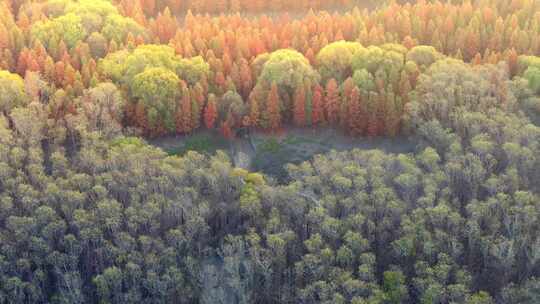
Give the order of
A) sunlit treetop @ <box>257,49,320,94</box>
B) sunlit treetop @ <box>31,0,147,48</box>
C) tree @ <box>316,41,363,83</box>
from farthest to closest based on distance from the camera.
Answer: sunlit treetop @ <box>31,0,147,48</box> < tree @ <box>316,41,363,83</box> < sunlit treetop @ <box>257,49,320,94</box>

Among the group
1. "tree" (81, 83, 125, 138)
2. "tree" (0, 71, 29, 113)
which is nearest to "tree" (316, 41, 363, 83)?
"tree" (81, 83, 125, 138)

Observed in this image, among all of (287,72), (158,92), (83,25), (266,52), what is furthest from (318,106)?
(83,25)

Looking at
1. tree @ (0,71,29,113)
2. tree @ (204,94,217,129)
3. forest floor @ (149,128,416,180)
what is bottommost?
forest floor @ (149,128,416,180)

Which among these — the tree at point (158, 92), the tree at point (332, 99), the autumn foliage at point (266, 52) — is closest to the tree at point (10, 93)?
the autumn foliage at point (266, 52)

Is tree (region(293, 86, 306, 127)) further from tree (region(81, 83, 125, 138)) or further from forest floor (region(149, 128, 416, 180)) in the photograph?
tree (region(81, 83, 125, 138))

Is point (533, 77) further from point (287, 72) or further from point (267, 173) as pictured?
point (267, 173)

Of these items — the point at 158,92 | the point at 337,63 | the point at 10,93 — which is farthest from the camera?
the point at 337,63
